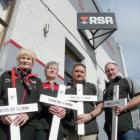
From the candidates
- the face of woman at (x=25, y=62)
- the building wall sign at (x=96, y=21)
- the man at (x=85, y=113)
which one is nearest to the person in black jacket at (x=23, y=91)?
the face of woman at (x=25, y=62)

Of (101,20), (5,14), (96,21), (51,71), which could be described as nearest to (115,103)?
(51,71)

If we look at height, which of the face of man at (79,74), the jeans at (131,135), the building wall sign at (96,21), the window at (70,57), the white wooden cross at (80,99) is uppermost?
the building wall sign at (96,21)

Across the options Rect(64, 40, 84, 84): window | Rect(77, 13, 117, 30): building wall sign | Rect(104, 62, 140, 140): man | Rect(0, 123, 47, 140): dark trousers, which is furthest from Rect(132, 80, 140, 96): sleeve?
Rect(77, 13, 117, 30): building wall sign

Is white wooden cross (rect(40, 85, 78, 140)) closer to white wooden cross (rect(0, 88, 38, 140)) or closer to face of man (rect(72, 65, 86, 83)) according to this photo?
white wooden cross (rect(0, 88, 38, 140))

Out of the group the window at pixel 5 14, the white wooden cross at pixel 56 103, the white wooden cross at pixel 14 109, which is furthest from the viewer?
the window at pixel 5 14

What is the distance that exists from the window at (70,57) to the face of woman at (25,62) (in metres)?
5.45

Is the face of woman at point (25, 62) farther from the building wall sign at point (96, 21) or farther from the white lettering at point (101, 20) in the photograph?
the white lettering at point (101, 20)

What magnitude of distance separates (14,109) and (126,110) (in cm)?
153

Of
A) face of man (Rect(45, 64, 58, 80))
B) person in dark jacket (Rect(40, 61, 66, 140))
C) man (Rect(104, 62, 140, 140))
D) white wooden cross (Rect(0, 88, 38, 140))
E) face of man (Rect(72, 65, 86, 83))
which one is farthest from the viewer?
face of man (Rect(72, 65, 86, 83))

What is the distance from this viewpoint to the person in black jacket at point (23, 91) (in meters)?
3.93

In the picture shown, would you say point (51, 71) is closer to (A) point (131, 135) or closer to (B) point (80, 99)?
(B) point (80, 99)

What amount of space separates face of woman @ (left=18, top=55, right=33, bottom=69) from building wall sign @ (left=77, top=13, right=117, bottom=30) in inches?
271

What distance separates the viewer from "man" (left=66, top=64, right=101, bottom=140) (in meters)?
4.48

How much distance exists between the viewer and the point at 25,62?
4.36 metres
